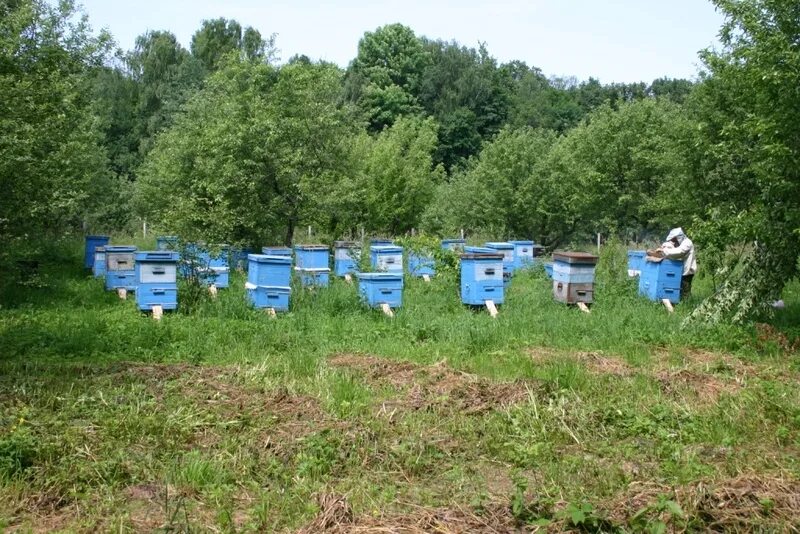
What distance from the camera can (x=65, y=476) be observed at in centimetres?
488

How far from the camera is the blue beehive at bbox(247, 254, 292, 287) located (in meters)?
12.4

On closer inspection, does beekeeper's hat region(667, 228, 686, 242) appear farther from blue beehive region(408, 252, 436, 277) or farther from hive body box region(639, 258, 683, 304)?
blue beehive region(408, 252, 436, 277)

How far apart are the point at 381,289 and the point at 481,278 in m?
1.88

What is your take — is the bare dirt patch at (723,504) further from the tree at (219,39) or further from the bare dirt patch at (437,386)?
the tree at (219,39)

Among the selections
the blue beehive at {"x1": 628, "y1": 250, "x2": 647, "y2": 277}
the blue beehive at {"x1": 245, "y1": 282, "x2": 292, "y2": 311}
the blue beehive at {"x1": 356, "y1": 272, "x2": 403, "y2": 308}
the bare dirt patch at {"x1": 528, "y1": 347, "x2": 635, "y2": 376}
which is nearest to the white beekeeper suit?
the blue beehive at {"x1": 628, "y1": 250, "x2": 647, "y2": 277}

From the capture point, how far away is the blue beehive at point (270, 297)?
40.9ft

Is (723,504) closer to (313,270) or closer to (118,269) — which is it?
(313,270)

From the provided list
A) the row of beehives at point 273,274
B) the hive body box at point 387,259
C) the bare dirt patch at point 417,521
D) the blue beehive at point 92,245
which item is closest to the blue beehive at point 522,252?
the row of beehives at point 273,274

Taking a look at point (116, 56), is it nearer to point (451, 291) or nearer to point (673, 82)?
point (451, 291)

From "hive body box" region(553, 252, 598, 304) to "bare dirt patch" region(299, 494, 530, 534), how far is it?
9122mm

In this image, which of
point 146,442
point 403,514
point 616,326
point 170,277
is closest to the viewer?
point 403,514

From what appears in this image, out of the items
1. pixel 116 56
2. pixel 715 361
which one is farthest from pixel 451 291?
pixel 116 56

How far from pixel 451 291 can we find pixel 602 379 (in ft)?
22.1

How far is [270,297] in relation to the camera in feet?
41.0
